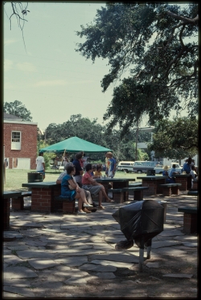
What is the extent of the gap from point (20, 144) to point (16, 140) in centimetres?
65

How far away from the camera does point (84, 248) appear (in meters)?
6.46

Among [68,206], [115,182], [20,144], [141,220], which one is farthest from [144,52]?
[20,144]

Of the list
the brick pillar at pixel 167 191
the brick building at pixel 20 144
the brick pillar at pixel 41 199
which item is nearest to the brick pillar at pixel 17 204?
the brick pillar at pixel 41 199

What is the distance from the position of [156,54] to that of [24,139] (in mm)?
30700

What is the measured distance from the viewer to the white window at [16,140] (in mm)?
44000

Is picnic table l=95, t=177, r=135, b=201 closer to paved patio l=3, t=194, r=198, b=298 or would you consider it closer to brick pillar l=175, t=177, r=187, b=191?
brick pillar l=175, t=177, r=187, b=191

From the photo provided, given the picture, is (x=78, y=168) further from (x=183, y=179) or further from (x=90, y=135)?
(x=90, y=135)

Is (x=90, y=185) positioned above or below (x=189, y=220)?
above

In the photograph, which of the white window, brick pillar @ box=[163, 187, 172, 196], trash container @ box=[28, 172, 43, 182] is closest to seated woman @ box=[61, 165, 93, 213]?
trash container @ box=[28, 172, 43, 182]

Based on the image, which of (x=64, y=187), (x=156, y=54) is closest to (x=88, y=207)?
(x=64, y=187)

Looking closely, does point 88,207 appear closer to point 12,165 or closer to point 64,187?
point 64,187

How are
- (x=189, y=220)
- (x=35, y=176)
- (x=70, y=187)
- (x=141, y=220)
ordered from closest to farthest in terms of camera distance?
1. (x=141, y=220)
2. (x=189, y=220)
3. (x=70, y=187)
4. (x=35, y=176)

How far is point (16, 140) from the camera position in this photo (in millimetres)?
44375

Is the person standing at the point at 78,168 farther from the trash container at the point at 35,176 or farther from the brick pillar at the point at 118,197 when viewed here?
the trash container at the point at 35,176
